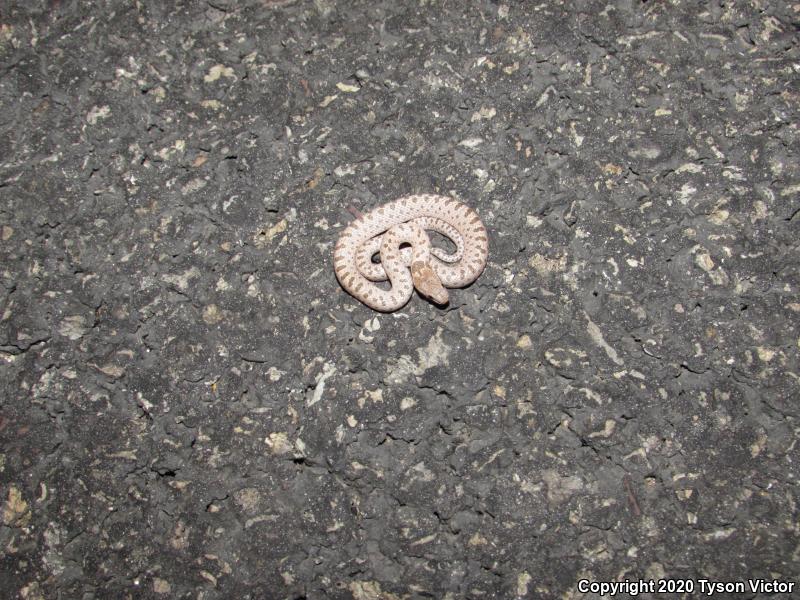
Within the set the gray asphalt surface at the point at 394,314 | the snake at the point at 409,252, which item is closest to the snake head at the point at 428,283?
the snake at the point at 409,252

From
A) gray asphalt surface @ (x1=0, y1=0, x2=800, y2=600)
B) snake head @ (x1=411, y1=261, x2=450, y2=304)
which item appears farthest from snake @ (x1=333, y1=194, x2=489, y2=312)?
gray asphalt surface @ (x1=0, y1=0, x2=800, y2=600)

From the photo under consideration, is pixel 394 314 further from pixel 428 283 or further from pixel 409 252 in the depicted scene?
pixel 409 252

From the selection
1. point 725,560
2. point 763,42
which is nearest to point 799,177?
point 763,42

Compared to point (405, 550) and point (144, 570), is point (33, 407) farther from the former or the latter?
point (405, 550)

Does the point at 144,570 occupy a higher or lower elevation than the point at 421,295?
lower

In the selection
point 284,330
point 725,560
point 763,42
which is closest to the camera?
point 725,560

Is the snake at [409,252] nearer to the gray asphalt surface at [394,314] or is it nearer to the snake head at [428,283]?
the snake head at [428,283]

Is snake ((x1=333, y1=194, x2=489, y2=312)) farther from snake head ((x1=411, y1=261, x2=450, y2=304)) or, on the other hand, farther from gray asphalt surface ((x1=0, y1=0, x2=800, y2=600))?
gray asphalt surface ((x1=0, y1=0, x2=800, y2=600))
